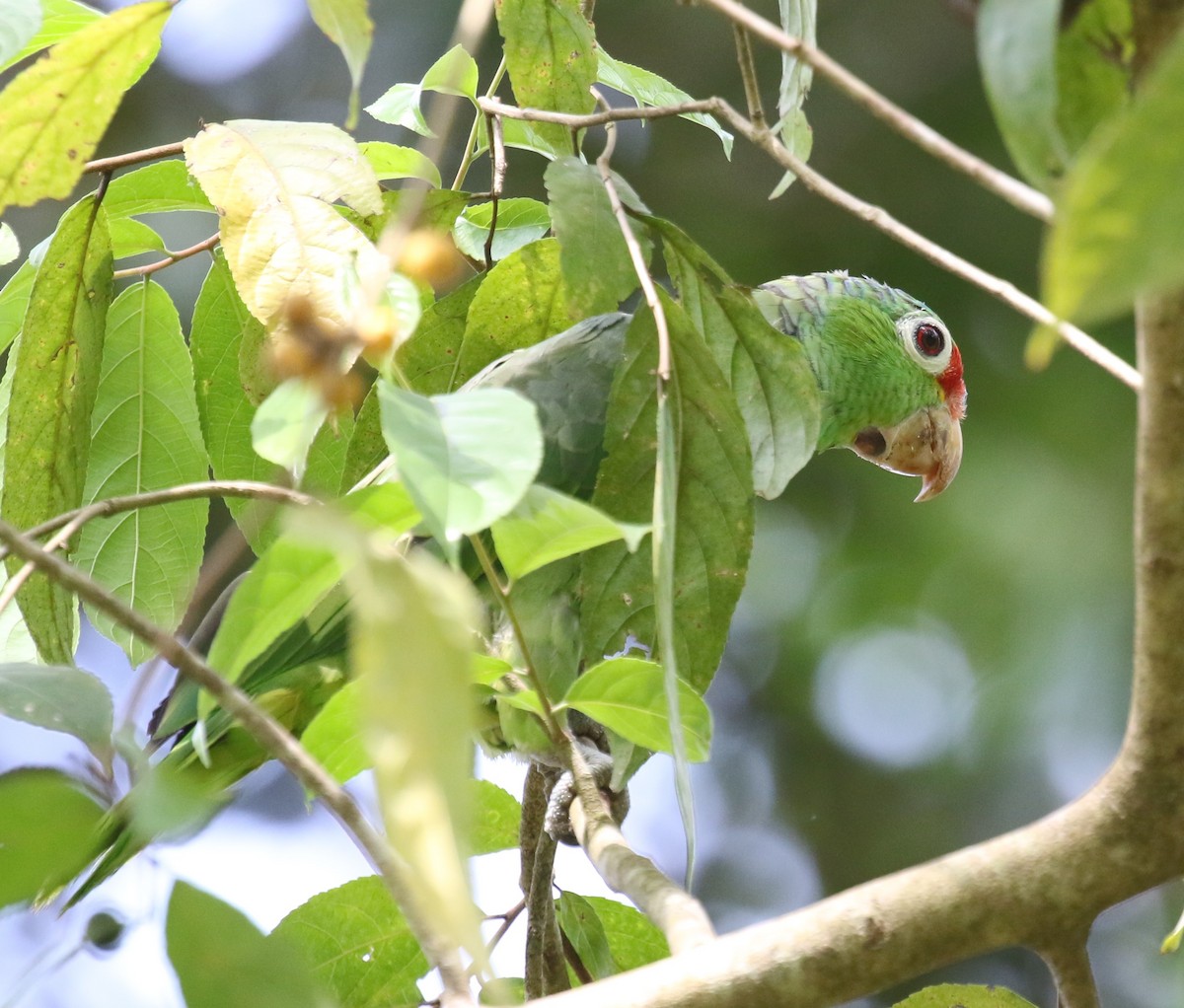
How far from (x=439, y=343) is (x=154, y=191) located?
0.28 metres

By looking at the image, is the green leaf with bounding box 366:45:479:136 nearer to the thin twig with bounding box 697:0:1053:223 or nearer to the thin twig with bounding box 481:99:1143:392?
the thin twig with bounding box 481:99:1143:392

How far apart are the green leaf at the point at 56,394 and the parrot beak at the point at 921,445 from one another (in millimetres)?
1309

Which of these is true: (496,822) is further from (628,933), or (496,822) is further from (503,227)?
(503,227)

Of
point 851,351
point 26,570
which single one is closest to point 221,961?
point 26,570

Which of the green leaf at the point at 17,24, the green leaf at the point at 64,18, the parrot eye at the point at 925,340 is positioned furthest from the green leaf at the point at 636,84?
the parrot eye at the point at 925,340

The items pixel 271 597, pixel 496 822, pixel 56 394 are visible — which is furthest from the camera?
pixel 496 822

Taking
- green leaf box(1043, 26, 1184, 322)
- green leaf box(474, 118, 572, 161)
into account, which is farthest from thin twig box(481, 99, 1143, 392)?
green leaf box(1043, 26, 1184, 322)

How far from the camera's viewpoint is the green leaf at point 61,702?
0.65 meters

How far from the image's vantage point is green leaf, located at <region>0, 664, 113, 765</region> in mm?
655

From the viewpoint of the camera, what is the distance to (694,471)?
0.91 m

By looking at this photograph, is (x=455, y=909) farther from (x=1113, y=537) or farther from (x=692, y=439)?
(x=1113, y=537)

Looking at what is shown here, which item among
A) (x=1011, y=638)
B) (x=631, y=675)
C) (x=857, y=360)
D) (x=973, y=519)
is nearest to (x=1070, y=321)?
(x=631, y=675)

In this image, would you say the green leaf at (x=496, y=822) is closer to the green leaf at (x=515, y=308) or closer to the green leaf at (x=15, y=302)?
the green leaf at (x=515, y=308)

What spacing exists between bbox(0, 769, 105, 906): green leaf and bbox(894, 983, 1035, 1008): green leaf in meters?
0.61
